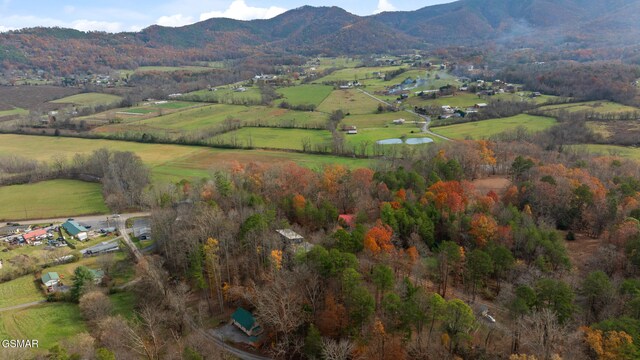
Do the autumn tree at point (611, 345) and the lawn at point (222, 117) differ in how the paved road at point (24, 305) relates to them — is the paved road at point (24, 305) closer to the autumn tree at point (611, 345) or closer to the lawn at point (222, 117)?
the autumn tree at point (611, 345)

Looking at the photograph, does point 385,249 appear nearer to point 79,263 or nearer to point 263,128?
point 79,263

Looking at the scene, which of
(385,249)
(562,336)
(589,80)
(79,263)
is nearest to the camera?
(562,336)

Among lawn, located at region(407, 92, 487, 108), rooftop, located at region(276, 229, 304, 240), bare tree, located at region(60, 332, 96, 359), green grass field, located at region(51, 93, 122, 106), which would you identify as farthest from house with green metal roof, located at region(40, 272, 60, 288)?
green grass field, located at region(51, 93, 122, 106)

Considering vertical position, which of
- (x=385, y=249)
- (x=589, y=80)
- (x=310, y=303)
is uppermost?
(x=589, y=80)

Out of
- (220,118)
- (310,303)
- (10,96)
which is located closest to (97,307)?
(310,303)

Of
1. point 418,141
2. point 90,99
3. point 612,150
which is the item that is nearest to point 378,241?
point 418,141

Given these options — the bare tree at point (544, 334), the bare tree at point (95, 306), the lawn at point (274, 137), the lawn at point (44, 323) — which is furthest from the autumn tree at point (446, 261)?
the lawn at point (274, 137)

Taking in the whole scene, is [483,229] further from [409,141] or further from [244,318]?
[409,141]
